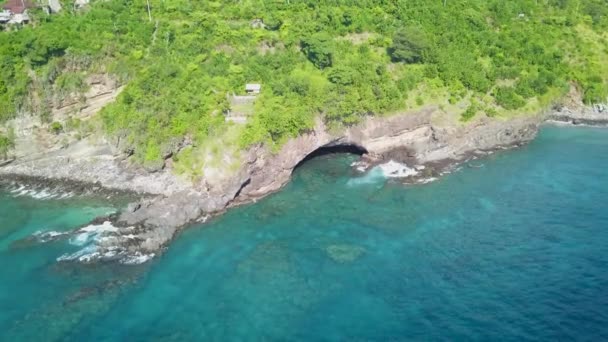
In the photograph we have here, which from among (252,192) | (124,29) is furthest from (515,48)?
(124,29)

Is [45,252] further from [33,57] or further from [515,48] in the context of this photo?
[515,48]

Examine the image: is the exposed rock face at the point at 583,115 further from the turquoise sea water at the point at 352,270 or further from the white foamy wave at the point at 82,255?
the white foamy wave at the point at 82,255

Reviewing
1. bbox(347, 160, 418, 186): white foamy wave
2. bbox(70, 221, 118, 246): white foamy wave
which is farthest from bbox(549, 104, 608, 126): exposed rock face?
bbox(70, 221, 118, 246): white foamy wave

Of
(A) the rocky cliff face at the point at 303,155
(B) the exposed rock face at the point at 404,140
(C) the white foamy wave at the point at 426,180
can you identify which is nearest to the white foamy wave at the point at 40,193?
(A) the rocky cliff face at the point at 303,155

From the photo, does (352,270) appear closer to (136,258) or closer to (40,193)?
(136,258)

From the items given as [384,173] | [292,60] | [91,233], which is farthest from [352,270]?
[292,60]

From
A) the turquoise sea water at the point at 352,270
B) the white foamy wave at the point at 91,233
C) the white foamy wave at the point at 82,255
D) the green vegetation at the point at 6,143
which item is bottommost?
the turquoise sea water at the point at 352,270

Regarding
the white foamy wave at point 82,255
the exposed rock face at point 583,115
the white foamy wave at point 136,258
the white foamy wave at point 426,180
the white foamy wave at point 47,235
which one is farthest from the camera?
the exposed rock face at point 583,115
